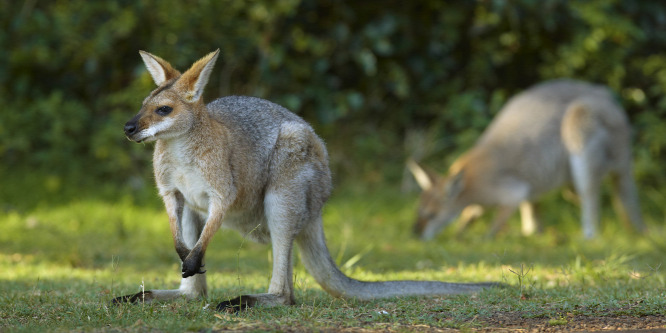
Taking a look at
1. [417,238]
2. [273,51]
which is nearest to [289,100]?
[273,51]

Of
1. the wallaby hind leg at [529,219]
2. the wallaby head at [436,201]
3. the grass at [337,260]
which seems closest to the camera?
the grass at [337,260]

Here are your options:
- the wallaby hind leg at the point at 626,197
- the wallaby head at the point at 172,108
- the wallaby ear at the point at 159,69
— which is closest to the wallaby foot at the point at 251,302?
the wallaby head at the point at 172,108

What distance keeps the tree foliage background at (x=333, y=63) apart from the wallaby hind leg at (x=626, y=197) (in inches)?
21.7

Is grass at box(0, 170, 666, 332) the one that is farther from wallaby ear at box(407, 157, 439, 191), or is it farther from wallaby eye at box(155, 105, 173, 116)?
wallaby eye at box(155, 105, 173, 116)

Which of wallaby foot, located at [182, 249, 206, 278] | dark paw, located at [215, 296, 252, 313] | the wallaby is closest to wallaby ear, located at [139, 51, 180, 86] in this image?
the wallaby

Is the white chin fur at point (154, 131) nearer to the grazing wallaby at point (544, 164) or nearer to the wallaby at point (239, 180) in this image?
the wallaby at point (239, 180)

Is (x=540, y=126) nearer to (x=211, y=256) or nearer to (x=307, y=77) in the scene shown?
(x=307, y=77)

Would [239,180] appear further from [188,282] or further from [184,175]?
[188,282]

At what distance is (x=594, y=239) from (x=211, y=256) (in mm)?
3633

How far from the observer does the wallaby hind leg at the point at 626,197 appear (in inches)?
323

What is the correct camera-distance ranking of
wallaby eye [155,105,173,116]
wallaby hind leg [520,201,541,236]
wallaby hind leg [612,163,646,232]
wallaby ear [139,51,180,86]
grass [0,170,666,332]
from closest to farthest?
grass [0,170,666,332]
wallaby eye [155,105,173,116]
wallaby ear [139,51,180,86]
wallaby hind leg [612,163,646,232]
wallaby hind leg [520,201,541,236]

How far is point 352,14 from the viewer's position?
29.0 feet

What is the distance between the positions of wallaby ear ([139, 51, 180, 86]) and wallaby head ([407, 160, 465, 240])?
166 inches

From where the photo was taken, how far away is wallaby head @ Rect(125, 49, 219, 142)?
3.71 m
